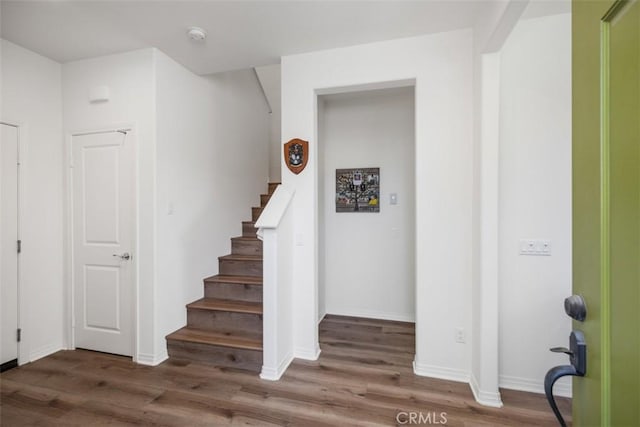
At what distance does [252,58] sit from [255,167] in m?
1.83

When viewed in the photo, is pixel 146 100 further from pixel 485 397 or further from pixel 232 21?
pixel 485 397

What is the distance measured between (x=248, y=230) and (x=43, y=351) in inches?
89.2

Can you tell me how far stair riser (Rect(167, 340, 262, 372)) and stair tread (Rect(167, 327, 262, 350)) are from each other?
1.2 inches

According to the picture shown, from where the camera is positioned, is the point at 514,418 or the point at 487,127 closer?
the point at 514,418

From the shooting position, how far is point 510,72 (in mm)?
2104

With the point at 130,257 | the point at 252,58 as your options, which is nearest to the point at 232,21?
the point at 252,58

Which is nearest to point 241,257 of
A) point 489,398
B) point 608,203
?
point 489,398

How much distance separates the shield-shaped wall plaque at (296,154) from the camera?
8.34 feet

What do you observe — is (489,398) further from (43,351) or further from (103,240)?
(43,351)

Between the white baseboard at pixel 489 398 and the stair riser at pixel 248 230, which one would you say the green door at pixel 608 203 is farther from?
the stair riser at pixel 248 230

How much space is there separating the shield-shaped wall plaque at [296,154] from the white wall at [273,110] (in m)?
2.41

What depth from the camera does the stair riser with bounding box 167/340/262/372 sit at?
7.91ft

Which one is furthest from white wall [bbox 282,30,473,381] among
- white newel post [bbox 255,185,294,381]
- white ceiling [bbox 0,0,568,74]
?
white newel post [bbox 255,185,294,381]

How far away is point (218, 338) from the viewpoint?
260cm
